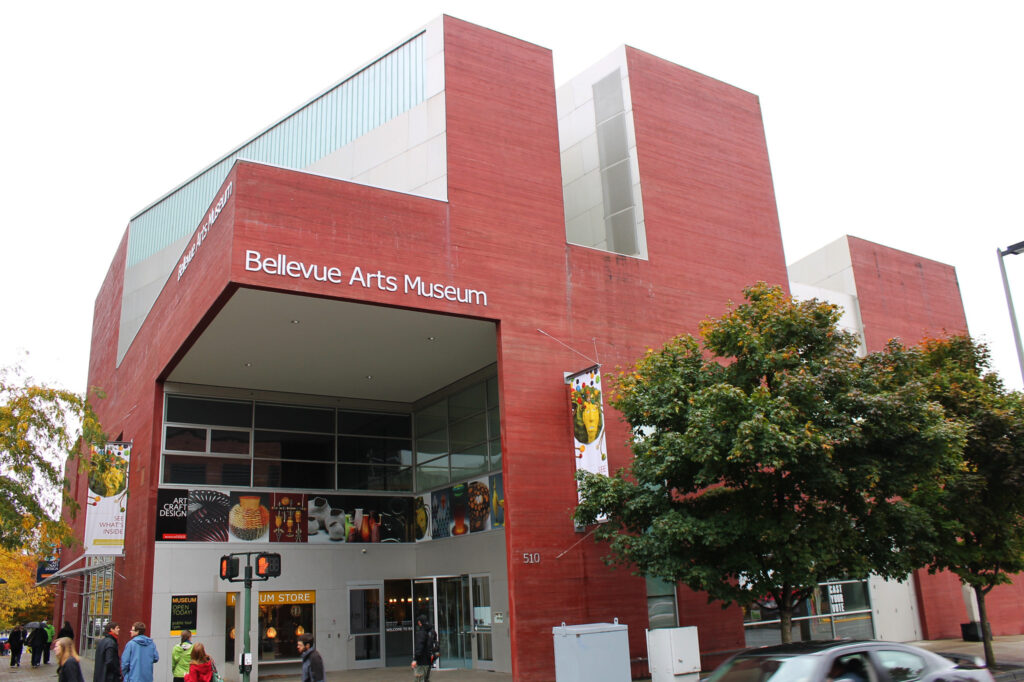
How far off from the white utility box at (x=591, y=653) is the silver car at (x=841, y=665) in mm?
6329

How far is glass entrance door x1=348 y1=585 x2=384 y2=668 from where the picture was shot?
24.0 metres

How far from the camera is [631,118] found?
22.8 meters

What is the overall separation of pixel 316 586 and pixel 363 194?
1217cm

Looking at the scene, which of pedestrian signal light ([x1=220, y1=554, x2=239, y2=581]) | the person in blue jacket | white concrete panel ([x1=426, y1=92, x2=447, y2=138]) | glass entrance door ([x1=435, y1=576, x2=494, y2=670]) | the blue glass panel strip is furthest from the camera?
glass entrance door ([x1=435, y1=576, x2=494, y2=670])

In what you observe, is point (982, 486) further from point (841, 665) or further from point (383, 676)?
point (383, 676)

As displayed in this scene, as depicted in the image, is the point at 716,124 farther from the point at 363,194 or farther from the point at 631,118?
the point at 363,194

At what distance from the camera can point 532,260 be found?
1970 cm

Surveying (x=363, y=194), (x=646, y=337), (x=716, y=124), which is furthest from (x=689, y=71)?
(x=363, y=194)

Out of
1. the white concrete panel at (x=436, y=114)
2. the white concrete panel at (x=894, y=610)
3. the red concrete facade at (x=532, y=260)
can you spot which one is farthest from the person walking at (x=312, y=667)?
the white concrete panel at (x=894, y=610)

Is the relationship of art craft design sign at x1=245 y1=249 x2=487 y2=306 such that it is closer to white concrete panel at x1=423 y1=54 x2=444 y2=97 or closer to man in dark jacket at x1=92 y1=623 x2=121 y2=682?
white concrete panel at x1=423 y1=54 x2=444 y2=97

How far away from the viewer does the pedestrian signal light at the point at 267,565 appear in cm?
1387

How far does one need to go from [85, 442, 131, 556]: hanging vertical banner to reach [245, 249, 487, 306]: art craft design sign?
872 cm

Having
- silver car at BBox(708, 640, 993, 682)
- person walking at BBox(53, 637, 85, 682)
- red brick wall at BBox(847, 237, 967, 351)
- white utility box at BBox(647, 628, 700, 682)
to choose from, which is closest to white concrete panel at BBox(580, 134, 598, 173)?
red brick wall at BBox(847, 237, 967, 351)

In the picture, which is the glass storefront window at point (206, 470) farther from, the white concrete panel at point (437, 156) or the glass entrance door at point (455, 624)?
the white concrete panel at point (437, 156)
